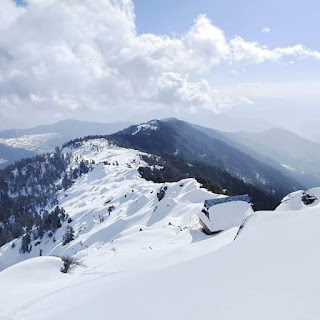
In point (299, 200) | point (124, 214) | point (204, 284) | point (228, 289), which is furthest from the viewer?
point (124, 214)

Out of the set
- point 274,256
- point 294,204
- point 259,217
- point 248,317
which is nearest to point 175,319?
point 248,317

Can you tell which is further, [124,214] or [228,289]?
[124,214]

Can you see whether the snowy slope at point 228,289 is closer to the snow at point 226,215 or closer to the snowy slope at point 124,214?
the snow at point 226,215

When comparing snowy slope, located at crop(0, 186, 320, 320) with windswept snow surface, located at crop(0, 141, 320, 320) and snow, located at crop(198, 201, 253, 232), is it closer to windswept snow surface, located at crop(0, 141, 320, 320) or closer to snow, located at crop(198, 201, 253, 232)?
windswept snow surface, located at crop(0, 141, 320, 320)

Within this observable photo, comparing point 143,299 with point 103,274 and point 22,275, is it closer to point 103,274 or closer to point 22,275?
point 103,274

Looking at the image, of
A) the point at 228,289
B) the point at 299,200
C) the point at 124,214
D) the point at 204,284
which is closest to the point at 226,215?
the point at 299,200

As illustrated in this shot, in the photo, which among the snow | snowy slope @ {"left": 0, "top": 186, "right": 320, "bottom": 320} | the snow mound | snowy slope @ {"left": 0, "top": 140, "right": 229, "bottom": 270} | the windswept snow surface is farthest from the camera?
snowy slope @ {"left": 0, "top": 140, "right": 229, "bottom": 270}

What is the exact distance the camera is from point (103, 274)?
32875 mm

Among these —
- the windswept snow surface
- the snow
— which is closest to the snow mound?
the snow

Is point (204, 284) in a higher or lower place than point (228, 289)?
lower

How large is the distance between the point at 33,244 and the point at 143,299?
12984 centimetres

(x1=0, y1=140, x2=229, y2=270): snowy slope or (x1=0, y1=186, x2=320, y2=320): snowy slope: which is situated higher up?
(x1=0, y1=186, x2=320, y2=320): snowy slope

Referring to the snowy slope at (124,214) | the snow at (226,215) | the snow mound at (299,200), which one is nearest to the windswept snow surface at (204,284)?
the snow mound at (299,200)

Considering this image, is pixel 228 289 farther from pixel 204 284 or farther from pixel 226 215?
pixel 226 215
